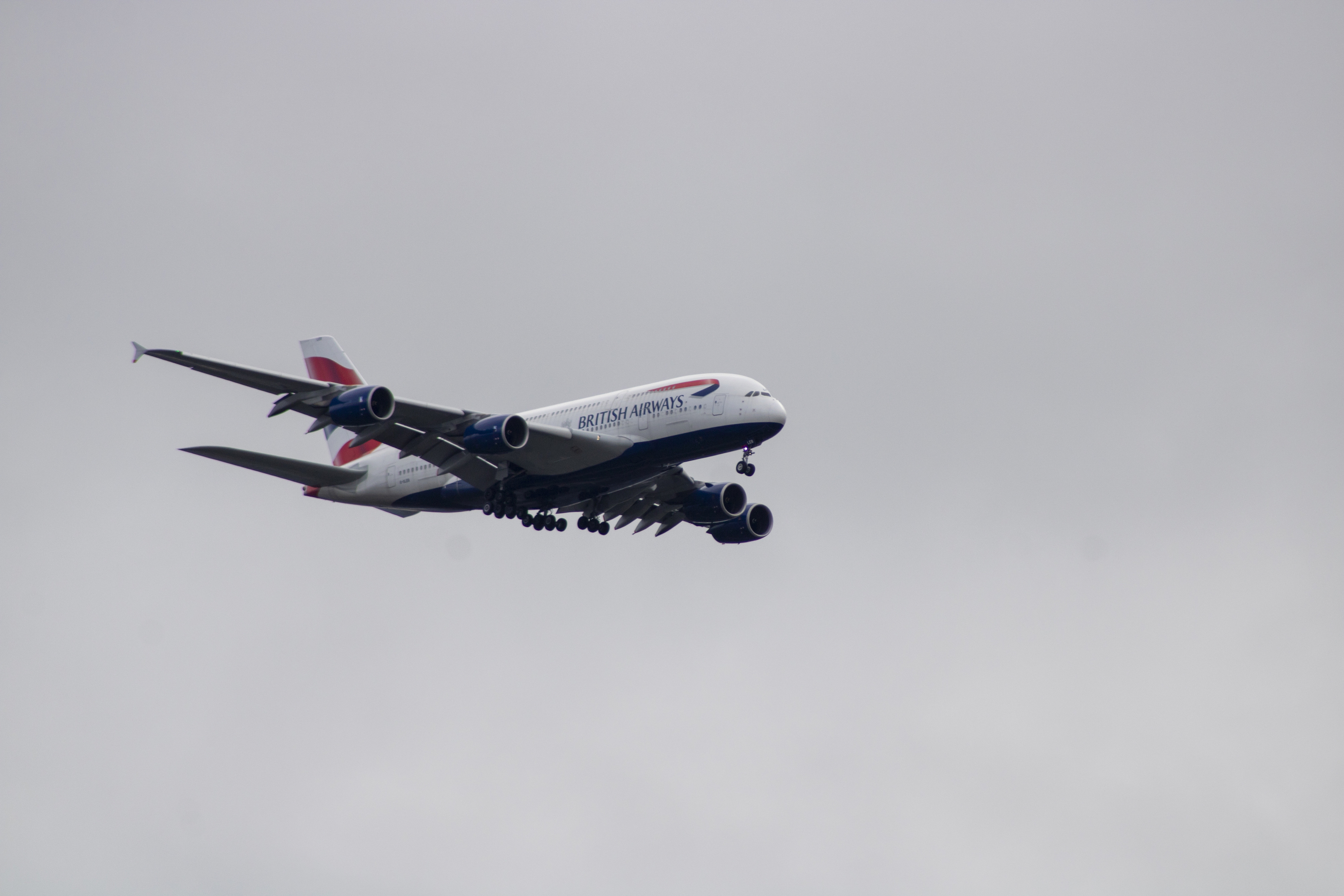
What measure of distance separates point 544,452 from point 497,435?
2732 mm

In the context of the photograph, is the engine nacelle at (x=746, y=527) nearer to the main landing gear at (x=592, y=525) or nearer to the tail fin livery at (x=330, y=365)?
the main landing gear at (x=592, y=525)

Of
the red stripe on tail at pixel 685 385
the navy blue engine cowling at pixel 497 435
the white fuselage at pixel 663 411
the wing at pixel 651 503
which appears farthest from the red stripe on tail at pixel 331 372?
the red stripe on tail at pixel 685 385

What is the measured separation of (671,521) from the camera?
5178cm

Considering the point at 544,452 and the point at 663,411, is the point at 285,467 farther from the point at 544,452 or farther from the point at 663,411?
the point at 663,411

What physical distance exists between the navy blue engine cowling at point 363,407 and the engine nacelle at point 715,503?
45.8ft

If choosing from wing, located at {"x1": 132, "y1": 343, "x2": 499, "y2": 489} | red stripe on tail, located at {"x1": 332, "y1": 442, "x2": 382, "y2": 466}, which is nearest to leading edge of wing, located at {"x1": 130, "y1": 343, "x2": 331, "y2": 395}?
wing, located at {"x1": 132, "y1": 343, "x2": 499, "y2": 489}

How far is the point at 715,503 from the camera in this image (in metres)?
49.9

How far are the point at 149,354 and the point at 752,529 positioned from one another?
76.9 ft

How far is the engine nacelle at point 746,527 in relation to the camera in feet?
168

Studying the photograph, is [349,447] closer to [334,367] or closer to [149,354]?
[334,367]

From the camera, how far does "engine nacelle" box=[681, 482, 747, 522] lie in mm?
50000

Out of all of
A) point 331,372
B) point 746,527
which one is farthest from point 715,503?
point 331,372

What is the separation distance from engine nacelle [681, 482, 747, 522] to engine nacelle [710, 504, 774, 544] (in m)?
0.78

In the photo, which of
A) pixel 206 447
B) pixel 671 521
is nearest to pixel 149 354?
pixel 206 447
